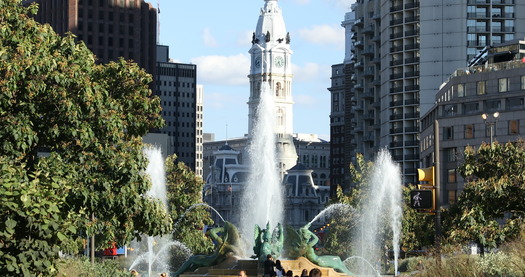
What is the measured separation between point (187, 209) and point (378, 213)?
1866 cm

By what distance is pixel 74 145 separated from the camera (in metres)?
37.3

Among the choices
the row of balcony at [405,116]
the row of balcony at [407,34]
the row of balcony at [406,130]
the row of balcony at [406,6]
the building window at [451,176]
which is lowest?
the building window at [451,176]

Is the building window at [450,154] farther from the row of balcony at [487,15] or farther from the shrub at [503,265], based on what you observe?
the shrub at [503,265]

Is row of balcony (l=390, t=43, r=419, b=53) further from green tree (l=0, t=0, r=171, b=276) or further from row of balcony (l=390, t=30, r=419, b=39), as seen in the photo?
green tree (l=0, t=0, r=171, b=276)

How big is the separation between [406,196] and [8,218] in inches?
2993

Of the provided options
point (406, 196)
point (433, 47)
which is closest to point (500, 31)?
point (433, 47)

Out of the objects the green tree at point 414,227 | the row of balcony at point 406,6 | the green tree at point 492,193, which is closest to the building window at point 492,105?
the green tree at point 414,227

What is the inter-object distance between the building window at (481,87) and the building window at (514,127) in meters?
Answer: 4.63

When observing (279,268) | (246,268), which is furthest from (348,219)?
(279,268)

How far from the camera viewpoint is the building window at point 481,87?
368ft

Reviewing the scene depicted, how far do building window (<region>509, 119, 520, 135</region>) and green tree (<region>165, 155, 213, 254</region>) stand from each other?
34681 mm

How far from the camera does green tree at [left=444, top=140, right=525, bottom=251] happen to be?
50594mm

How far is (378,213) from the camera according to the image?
94.8 m

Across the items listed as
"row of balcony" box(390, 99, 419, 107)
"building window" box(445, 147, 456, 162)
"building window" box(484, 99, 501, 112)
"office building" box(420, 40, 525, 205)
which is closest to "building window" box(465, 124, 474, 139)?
"office building" box(420, 40, 525, 205)
